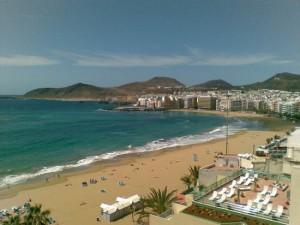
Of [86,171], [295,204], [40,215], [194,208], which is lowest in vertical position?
[86,171]

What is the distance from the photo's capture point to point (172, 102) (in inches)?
6299

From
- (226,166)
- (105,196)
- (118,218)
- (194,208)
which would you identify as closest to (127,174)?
(105,196)

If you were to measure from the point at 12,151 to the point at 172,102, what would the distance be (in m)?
115

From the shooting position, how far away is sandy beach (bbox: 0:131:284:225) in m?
25.3

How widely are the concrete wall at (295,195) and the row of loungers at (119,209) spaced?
15684 mm

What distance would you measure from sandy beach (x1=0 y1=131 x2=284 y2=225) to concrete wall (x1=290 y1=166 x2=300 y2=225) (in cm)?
1534

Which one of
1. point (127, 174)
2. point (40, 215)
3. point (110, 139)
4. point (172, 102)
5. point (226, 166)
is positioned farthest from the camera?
point (172, 102)

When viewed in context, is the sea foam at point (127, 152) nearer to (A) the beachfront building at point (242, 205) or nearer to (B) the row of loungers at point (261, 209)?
(A) the beachfront building at point (242, 205)

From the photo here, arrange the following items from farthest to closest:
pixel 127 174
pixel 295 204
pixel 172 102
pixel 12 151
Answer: pixel 172 102 → pixel 12 151 → pixel 127 174 → pixel 295 204

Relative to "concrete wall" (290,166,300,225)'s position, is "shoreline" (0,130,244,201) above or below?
below

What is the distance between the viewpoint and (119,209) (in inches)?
919

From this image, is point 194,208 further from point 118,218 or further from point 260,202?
point 118,218

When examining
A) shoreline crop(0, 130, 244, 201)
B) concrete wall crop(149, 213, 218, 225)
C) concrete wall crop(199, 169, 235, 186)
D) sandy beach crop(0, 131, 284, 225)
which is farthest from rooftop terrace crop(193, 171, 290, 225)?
shoreline crop(0, 130, 244, 201)

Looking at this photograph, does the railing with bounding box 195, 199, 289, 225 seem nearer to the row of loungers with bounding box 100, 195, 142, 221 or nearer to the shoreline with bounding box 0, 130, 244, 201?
the row of loungers with bounding box 100, 195, 142, 221
